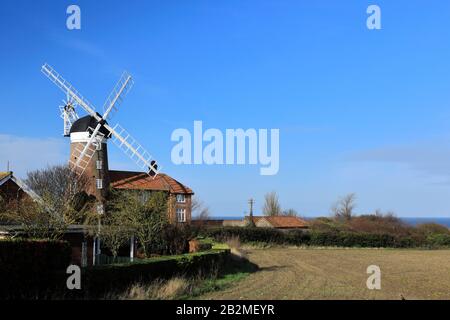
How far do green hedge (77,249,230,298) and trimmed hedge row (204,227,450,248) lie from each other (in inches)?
1227

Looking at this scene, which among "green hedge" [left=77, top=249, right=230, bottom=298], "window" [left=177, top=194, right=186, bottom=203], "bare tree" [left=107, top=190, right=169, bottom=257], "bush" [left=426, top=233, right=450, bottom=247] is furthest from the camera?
"bush" [left=426, top=233, right=450, bottom=247]

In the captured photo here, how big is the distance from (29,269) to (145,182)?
46093mm

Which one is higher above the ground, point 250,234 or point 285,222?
point 285,222

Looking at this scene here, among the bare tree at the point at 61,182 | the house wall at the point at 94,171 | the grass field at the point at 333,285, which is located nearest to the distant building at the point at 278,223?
the house wall at the point at 94,171

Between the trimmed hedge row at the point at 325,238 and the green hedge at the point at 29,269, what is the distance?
134ft

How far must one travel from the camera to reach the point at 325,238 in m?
65.8

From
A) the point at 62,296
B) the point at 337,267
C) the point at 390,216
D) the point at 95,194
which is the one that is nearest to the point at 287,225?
the point at 390,216

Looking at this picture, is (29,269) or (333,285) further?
(333,285)

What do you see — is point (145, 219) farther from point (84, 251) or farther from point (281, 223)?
point (281, 223)

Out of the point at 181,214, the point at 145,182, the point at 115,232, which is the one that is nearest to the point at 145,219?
the point at 115,232

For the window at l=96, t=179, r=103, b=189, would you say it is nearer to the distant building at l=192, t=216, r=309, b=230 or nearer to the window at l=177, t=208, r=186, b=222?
the window at l=177, t=208, r=186, b=222

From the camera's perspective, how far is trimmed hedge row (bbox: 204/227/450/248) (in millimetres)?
61812

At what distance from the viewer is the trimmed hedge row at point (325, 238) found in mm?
61812

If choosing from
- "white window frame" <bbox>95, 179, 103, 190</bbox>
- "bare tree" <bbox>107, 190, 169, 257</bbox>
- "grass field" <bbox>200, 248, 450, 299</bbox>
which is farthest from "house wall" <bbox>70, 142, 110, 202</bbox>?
Answer: "grass field" <bbox>200, 248, 450, 299</bbox>
